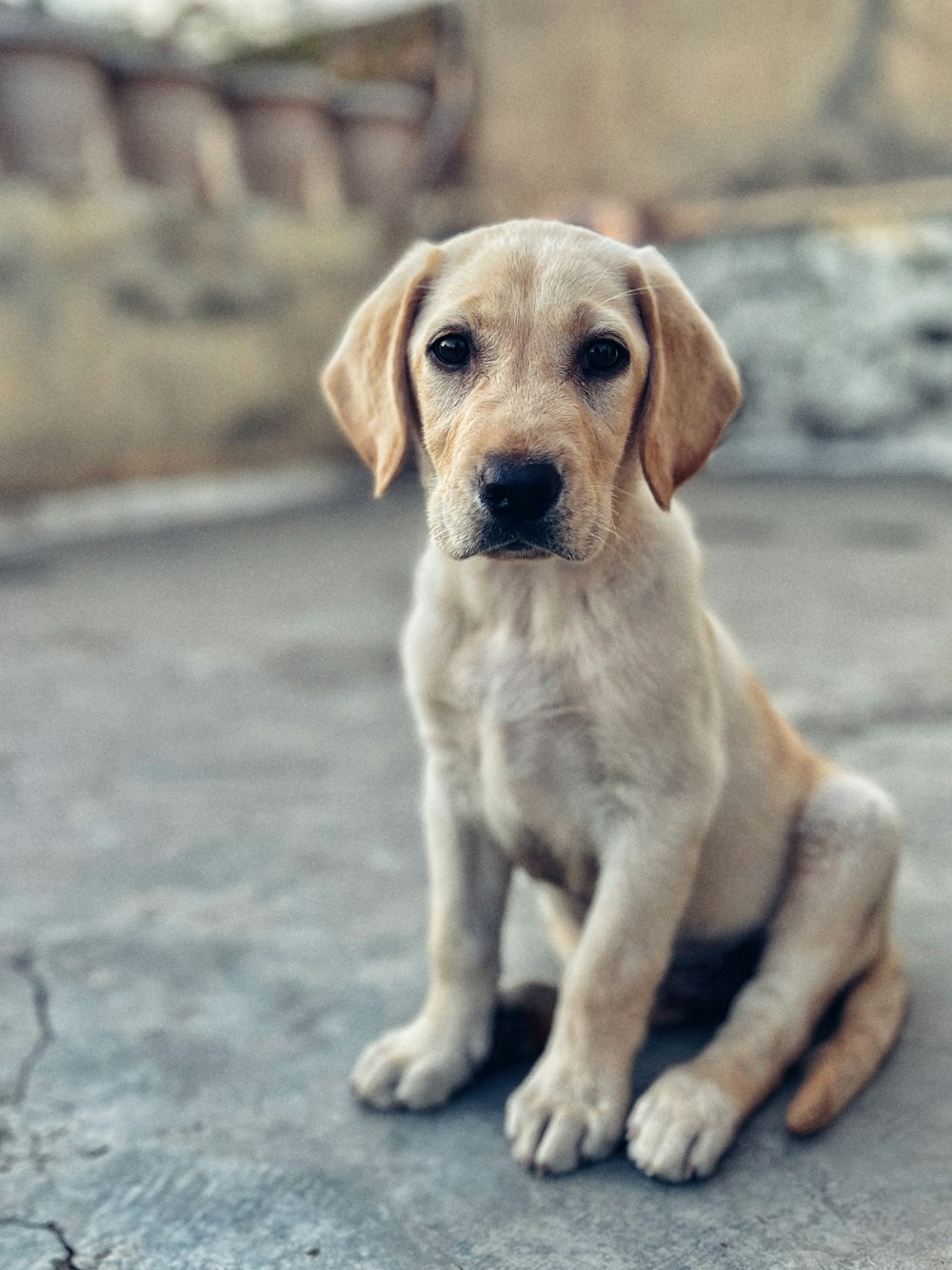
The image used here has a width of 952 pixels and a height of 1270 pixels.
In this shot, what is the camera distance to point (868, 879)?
6.70 feet

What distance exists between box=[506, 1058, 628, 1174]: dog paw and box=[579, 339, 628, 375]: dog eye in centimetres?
106

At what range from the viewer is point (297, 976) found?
8.07 feet

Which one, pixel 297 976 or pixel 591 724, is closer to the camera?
pixel 591 724

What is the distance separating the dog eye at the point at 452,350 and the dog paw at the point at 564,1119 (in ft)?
3.58

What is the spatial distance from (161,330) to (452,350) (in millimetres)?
6411

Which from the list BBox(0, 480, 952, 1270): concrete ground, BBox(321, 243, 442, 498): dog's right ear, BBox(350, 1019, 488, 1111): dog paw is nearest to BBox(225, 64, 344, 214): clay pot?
BBox(0, 480, 952, 1270): concrete ground

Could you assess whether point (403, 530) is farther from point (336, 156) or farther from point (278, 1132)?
point (278, 1132)

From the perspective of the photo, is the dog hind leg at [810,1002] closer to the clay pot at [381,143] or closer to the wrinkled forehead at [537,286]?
the wrinkled forehead at [537,286]

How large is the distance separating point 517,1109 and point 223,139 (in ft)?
26.5

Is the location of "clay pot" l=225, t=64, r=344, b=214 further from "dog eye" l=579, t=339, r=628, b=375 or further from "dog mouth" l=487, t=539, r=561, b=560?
"dog mouth" l=487, t=539, r=561, b=560

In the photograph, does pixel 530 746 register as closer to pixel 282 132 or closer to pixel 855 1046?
pixel 855 1046

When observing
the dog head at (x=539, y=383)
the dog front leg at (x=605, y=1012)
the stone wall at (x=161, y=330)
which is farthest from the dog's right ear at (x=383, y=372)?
the stone wall at (x=161, y=330)

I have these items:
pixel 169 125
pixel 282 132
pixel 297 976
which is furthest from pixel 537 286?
pixel 282 132

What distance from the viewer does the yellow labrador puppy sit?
1832mm
